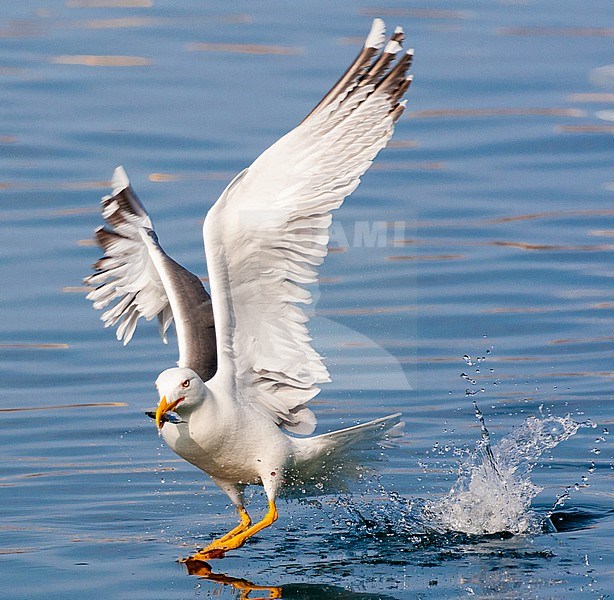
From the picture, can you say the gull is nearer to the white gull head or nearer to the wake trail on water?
the white gull head

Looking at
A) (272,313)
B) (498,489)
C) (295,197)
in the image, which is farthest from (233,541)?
(295,197)

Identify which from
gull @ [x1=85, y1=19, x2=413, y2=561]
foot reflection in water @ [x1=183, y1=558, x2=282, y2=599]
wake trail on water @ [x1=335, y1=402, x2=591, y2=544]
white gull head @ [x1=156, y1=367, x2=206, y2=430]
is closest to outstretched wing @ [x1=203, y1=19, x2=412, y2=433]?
gull @ [x1=85, y1=19, x2=413, y2=561]

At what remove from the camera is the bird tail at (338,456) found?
7.74m

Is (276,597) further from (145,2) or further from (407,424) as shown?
(145,2)

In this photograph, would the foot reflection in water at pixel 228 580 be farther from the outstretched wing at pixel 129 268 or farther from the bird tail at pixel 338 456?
the outstretched wing at pixel 129 268

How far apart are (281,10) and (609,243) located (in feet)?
31.4

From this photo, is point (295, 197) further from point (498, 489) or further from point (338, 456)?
point (498, 489)

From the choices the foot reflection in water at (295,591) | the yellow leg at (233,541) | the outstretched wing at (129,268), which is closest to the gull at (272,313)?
the yellow leg at (233,541)

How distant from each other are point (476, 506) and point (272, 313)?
4.82 feet

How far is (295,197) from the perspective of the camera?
24.1ft

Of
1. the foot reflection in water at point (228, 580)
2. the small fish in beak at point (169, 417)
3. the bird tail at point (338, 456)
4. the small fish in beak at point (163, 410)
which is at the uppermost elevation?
the small fish in beak at point (163, 410)

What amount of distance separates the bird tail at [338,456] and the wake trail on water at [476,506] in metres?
0.27

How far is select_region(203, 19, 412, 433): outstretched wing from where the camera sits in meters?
7.28

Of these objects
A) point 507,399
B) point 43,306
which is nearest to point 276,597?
point 507,399
